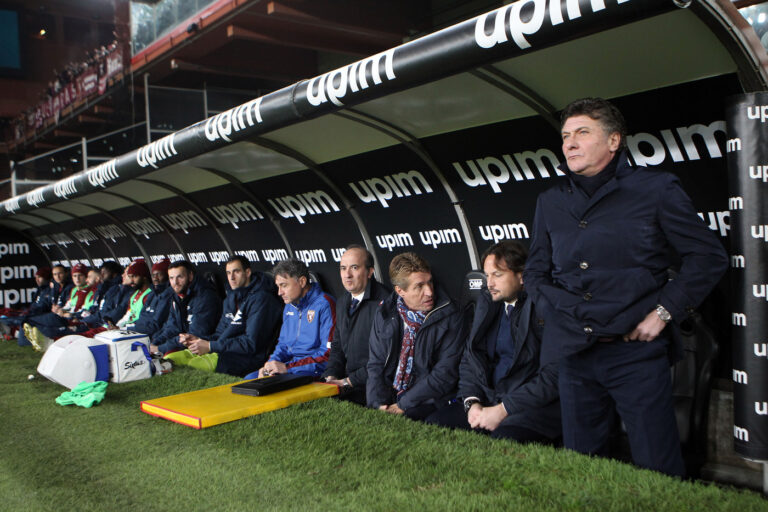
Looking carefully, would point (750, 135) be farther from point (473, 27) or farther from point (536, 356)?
point (536, 356)

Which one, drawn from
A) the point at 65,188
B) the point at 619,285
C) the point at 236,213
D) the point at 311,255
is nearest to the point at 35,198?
the point at 65,188

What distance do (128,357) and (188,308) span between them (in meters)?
2.84

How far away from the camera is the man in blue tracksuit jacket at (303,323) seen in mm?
4480

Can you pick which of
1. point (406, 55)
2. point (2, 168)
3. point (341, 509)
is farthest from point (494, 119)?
point (2, 168)

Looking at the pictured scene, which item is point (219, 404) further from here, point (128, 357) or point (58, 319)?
point (58, 319)

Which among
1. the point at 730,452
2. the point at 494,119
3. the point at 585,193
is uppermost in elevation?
the point at 494,119

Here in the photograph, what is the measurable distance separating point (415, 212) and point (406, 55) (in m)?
2.11

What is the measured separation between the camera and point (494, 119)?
361 cm

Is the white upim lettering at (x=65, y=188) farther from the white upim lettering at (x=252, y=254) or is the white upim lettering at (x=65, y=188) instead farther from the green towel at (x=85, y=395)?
the green towel at (x=85, y=395)

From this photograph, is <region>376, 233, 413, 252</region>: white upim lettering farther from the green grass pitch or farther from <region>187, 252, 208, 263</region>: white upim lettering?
<region>187, 252, 208, 263</region>: white upim lettering

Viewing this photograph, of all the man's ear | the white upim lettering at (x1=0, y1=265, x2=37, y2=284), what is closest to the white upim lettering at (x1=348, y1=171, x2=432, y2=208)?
the man's ear

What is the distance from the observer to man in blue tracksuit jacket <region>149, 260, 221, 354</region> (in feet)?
19.4

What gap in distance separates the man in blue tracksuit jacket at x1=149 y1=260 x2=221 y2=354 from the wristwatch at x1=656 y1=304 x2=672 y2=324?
4653mm

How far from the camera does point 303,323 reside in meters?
4.64
